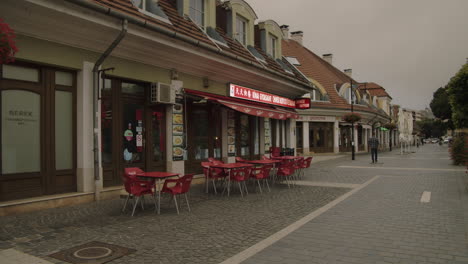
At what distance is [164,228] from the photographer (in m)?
5.58

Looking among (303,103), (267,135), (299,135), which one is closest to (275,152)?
(267,135)

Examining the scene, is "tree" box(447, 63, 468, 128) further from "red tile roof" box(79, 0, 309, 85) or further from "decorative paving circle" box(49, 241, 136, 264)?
"decorative paving circle" box(49, 241, 136, 264)

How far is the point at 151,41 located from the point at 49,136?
3.29 meters

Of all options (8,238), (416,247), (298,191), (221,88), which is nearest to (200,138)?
(221,88)

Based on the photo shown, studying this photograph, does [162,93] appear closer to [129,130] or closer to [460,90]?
[129,130]

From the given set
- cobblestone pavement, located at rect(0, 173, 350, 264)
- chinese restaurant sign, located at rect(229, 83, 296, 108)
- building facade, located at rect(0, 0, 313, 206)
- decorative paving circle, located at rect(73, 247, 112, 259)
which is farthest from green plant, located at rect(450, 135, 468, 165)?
decorative paving circle, located at rect(73, 247, 112, 259)

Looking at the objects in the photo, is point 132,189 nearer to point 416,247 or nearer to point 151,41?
point 151,41

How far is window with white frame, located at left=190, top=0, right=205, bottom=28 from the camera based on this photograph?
11.9m

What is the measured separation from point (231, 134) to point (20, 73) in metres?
7.65

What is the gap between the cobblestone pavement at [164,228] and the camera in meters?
4.44

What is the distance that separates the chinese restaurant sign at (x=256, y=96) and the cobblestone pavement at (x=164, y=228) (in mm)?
5431

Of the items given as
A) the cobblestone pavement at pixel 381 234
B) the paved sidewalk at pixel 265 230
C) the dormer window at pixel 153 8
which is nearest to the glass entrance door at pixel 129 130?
the paved sidewalk at pixel 265 230

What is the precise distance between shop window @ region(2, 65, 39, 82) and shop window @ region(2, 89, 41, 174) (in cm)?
29

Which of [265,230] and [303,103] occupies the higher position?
[303,103]
